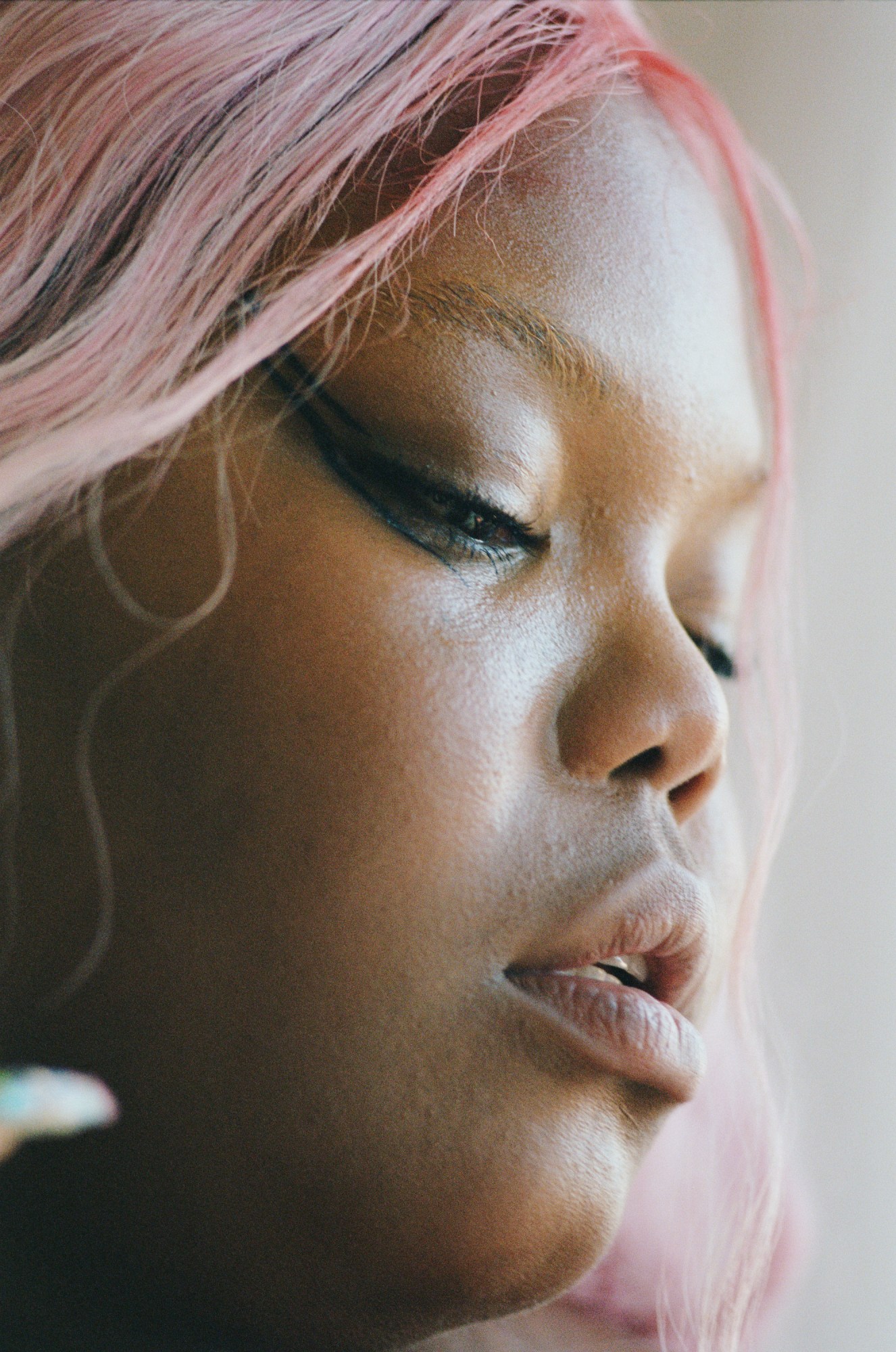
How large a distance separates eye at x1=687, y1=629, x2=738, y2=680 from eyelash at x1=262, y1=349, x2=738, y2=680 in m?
0.18

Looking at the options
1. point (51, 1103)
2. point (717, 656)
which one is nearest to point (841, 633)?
point (717, 656)

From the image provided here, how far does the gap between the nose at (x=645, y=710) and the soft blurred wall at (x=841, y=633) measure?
0.24 m

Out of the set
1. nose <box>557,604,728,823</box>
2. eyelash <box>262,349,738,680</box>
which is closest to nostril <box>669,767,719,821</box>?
nose <box>557,604,728,823</box>

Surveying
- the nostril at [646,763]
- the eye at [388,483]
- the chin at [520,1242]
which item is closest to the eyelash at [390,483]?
the eye at [388,483]

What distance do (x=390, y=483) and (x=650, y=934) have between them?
228mm

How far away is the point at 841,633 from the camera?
2.89ft

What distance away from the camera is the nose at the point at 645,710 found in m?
0.56

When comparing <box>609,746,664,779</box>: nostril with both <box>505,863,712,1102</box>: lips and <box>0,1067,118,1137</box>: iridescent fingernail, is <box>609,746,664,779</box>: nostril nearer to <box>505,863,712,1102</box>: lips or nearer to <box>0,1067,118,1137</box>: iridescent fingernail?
<box>505,863,712,1102</box>: lips

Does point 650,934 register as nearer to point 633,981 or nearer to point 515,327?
point 633,981

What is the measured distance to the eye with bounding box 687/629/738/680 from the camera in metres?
0.71

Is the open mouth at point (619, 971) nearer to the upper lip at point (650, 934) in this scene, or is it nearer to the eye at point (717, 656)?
the upper lip at point (650, 934)

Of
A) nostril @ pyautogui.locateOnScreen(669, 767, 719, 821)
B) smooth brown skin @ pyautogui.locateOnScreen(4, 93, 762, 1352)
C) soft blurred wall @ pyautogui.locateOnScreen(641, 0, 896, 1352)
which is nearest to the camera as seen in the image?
smooth brown skin @ pyautogui.locateOnScreen(4, 93, 762, 1352)

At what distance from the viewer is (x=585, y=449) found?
1.92ft

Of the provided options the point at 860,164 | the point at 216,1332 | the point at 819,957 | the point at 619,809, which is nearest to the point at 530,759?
the point at 619,809
